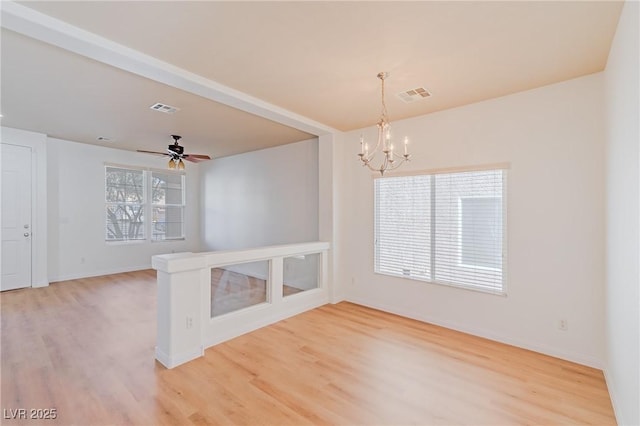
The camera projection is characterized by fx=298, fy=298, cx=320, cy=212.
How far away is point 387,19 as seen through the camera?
205 centimetres

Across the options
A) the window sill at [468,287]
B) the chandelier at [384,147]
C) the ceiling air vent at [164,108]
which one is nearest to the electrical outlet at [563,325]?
the window sill at [468,287]

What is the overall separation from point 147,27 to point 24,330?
149 inches

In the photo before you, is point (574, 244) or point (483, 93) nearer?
point (574, 244)

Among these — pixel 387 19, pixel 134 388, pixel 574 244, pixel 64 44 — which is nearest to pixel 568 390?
pixel 574 244

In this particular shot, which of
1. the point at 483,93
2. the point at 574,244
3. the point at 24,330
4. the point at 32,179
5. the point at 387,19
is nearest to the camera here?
the point at 387,19

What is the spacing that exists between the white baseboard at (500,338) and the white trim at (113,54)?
3.19 meters

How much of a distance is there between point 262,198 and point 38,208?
403cm

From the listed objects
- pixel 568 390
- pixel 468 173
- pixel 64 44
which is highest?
pixel 64 44

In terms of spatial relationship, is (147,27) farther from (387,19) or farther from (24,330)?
(24,330)

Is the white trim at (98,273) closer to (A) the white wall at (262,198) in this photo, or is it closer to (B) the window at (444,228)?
(A) the white wall at (262,198)

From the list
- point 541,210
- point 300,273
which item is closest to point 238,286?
point 300,273

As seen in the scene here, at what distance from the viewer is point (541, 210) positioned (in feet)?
10.3

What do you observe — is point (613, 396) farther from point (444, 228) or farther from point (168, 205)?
point (168, 205)

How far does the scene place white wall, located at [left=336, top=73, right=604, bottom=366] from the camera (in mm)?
2850
